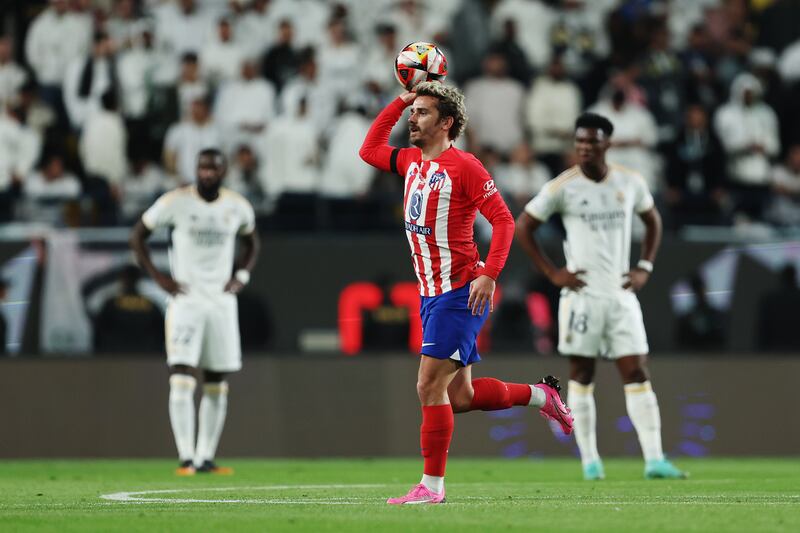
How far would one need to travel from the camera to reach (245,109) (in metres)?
18.3

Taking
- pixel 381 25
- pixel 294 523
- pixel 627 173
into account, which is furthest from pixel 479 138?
pixel 294 523

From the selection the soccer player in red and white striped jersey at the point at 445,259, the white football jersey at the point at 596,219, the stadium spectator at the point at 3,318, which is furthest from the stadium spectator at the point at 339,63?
the soccer player in red and white striped jersey at the point at 445,259

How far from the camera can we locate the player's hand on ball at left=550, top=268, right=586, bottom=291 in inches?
469

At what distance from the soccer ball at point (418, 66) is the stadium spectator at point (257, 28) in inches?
413

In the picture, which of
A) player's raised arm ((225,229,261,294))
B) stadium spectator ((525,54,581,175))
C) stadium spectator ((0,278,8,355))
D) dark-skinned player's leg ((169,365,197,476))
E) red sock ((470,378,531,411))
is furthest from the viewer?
stadium spectator ((525,54,581,175))

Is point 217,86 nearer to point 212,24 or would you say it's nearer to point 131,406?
point 212,24

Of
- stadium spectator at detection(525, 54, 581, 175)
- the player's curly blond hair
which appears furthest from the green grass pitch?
stadium spectator at detection(525, 54, 581, 175)

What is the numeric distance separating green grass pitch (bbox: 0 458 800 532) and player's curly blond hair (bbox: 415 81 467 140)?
7.37 ft

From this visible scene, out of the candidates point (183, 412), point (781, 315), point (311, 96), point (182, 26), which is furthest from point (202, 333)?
point (182, 26)

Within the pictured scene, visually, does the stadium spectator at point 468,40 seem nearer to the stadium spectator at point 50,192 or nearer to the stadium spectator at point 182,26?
the stadium spectator at point 182,26

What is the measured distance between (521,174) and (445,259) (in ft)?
29.7

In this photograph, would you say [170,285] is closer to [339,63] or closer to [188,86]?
[188,86]

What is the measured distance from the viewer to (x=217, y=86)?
1895 cm

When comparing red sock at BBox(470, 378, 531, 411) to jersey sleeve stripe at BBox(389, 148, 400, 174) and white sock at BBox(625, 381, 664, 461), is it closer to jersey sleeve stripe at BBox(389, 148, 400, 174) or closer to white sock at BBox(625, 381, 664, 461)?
jersey sleeve stripe at BBox(389, 148, 400, 174)
